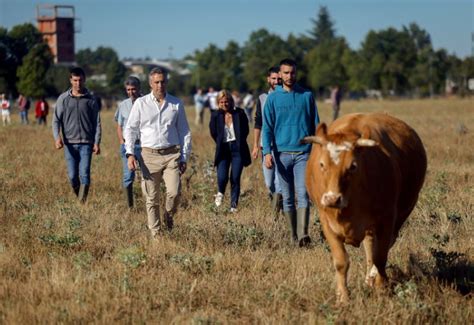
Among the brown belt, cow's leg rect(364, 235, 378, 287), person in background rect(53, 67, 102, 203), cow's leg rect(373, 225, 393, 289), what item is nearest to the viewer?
cow's leg rect(373, 225, 393, 289)

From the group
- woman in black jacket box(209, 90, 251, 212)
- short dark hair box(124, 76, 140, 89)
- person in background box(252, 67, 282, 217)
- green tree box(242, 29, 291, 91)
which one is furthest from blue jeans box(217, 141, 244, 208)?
green tree box(242, 29, 291, 91)

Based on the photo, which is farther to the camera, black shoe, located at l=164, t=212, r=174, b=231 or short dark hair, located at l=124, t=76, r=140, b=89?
short dark hair, located at l=124, t=76, r=140, b=89

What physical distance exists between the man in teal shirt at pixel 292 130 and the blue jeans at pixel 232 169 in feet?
10.9

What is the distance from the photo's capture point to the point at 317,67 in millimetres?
118375

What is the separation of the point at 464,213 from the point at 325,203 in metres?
5.40

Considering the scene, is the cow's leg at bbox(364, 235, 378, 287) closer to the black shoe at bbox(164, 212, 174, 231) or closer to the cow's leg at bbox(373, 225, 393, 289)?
the cow's leg at bbox(373, 225, 393, 289)

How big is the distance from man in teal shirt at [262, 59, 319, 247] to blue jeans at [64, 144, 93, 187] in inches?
161

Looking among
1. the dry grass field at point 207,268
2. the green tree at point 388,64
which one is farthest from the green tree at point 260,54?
the dry grass field at point 207,268

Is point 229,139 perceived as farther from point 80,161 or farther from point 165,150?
point 165,150

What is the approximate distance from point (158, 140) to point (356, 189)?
3.65 metres

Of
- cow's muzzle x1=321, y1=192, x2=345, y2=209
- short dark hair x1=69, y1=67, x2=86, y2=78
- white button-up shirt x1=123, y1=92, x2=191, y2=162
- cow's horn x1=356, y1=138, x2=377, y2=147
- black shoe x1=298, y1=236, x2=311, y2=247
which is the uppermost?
short dark hair x1=69, y1=67, x2=86, y2=78

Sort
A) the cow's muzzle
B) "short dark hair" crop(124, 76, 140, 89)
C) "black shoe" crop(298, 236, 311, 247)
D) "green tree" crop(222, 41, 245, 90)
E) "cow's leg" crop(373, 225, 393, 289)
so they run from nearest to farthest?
the cow's muzzle < "cow's leg" crop(373, 225, 393, 289) < "black shoe" crop(298, 236, 311, 247) < "short dark hair" crop(124, 76, 140, 89) < "green tree" crop(222, 41, 245, 90)

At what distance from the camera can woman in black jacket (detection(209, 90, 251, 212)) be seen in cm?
1438

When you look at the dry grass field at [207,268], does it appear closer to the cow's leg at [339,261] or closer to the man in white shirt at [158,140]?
the cow's leg at [339,261]
